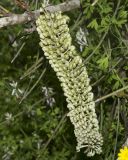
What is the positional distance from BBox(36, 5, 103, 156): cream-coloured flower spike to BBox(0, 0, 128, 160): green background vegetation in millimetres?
211

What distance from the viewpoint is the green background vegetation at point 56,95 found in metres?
1.75

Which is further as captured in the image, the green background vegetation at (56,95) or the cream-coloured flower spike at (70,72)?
the green background vegetation at (56,95)

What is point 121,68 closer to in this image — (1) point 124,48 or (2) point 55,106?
→ (1) point 124,48

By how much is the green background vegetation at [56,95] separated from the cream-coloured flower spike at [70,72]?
0.21 meters

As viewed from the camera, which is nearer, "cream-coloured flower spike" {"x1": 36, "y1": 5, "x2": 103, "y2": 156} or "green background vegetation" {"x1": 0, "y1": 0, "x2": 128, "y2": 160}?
"cream-coloured flower spike" {"x1": 36, "y1": 5, "x2": 103, "y2": 156}

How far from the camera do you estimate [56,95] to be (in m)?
2.37

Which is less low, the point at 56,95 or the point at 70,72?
the point at 70,72

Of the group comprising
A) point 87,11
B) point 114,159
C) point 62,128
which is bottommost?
point 114,159

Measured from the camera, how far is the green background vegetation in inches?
68.9

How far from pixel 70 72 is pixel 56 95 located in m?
1.05

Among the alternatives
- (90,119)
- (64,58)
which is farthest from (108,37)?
(64,58)

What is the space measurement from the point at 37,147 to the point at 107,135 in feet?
2.10

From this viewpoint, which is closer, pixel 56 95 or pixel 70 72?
pixel 70 72

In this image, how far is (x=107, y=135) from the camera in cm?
203
